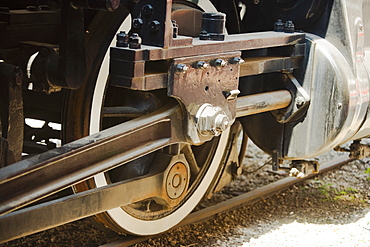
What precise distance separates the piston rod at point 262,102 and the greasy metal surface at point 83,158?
0.44 m

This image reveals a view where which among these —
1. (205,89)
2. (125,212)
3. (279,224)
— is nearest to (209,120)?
(205,89)

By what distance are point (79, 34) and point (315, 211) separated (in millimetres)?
2120

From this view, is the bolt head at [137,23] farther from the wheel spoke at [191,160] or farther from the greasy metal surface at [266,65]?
the wheel spoke at [191,160]

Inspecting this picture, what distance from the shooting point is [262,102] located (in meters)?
3.12

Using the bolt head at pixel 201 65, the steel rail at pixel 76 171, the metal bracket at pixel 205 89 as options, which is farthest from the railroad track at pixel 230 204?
the bolt head at pixel 201 65

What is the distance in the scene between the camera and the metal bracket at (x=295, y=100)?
3.32 m

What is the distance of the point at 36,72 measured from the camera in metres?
2.82

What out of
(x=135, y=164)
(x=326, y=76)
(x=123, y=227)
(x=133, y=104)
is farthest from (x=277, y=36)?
(x=123, y=227)

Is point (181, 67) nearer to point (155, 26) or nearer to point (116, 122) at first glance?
point (155, 26)

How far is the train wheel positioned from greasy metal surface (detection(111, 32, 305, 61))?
1.56 ft

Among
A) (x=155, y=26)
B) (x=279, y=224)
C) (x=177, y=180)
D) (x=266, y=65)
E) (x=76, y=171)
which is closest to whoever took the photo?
(x=76, y=171)

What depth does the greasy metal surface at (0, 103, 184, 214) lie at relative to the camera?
6.71 feet

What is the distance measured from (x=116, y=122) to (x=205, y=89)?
35.5 inches

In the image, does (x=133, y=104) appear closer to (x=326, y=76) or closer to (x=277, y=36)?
(x=277, y=36)
